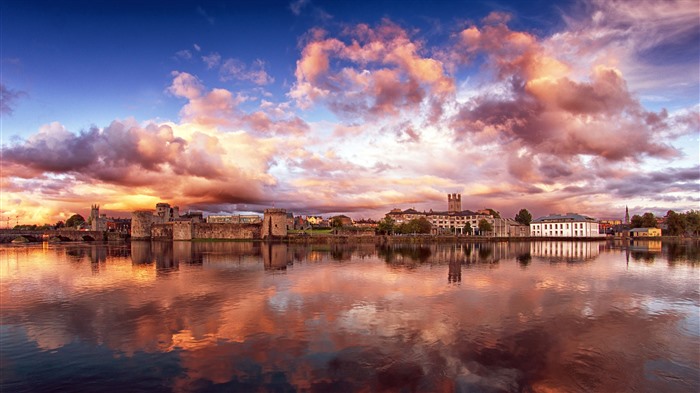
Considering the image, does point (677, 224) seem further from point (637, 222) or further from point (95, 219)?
point (95, 219)

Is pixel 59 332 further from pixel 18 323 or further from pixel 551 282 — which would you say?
pixel 551 282

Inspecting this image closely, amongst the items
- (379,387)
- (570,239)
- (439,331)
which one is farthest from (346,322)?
(570,239)

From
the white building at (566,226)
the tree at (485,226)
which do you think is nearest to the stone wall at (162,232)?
the tree at (485,226)

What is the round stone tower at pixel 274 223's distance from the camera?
82.0 meters

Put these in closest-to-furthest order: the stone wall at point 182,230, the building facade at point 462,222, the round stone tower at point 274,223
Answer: the round stone tower at point 274,223, the stone wall at point 182,230, the building facade at point 462,222

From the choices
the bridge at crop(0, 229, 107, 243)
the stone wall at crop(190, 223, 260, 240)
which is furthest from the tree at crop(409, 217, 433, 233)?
the bridge at crop(0, 229, 107, 243)

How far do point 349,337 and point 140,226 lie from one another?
9226 cm

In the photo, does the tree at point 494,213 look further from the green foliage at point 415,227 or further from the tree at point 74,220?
the tree at point 74,220

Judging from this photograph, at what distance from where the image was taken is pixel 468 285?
2041 centimetres

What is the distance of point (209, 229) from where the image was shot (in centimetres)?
8556

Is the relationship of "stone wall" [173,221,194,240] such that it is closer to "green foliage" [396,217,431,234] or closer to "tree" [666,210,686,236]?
"green foliage" [396,217,431,234]

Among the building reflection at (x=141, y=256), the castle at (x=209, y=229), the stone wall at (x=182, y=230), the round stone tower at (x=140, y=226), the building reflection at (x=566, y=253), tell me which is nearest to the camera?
the building reflection at (x=141, y=256)

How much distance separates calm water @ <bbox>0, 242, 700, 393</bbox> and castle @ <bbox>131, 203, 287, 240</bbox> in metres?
61.6

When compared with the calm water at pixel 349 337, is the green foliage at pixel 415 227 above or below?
below
